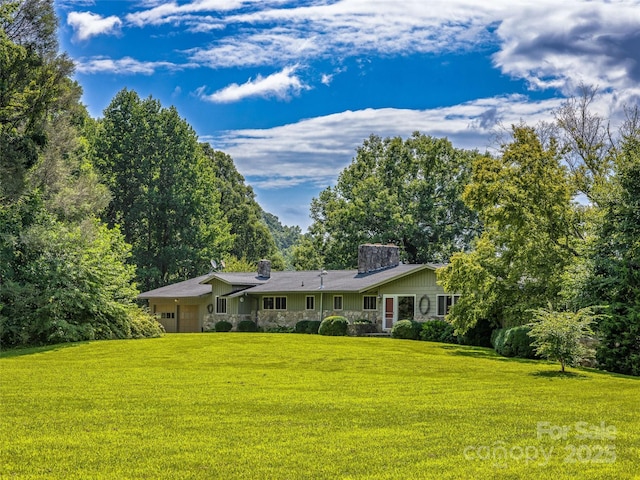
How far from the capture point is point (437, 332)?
35.1 m

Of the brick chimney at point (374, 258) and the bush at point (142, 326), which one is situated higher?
the brick chimney at point (374, 258)

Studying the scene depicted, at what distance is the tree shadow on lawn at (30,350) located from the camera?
2525 centimetres

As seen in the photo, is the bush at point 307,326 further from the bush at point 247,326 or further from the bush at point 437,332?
the bush at point 437,332

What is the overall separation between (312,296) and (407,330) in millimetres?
8980

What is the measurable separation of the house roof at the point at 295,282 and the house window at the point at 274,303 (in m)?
0.74

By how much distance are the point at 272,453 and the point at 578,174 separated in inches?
1089

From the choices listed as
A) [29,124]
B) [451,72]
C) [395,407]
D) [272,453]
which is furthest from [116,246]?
[272,453]

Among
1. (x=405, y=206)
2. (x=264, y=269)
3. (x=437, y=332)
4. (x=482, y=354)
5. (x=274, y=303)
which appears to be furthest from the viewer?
(x=405, y=206)

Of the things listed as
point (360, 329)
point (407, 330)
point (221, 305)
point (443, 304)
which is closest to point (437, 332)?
point (407, 330)

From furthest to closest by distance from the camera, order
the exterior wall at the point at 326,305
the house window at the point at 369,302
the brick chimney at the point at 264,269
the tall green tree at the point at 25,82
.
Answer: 1. the brick chimney at the point at 264,269
2. the house window at the point at 369,302
3. the exterior wall at the point at 326,305
4. the tall green tree at the point at 25,82

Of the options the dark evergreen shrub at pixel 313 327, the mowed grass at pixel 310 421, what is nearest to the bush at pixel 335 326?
the dark evergreen shrub at pixel 313 327

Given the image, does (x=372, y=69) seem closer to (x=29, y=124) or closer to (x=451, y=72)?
(x=451, y=72)

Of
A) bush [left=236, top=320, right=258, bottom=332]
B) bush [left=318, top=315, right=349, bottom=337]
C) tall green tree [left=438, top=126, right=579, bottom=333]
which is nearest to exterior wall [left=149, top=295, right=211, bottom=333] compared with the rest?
bush [left=236, top=320, right=258, bottom=332]

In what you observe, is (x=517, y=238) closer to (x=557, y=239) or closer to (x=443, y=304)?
(x=557, y=239)
